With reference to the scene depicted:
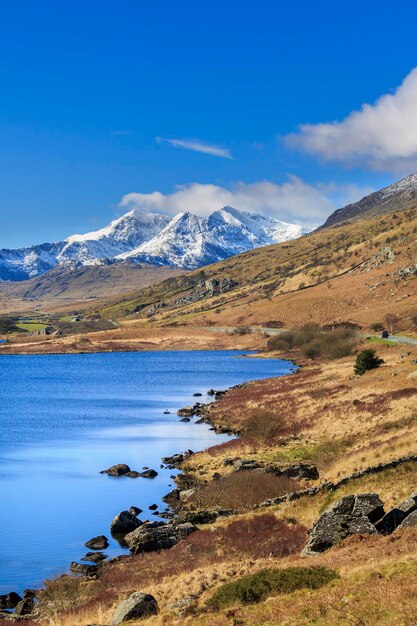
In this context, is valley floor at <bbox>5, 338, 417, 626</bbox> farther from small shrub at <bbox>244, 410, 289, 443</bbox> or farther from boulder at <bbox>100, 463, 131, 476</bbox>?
boulder at <bbox>100, 463, 131, 476</bbox>

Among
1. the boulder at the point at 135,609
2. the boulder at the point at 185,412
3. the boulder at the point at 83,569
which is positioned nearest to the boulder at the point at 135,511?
the boulder at the point at 83,569

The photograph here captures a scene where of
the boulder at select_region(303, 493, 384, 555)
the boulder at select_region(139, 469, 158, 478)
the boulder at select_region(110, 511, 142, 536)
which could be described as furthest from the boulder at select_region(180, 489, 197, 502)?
the boulder at select_region(303, 493, 384, 555)

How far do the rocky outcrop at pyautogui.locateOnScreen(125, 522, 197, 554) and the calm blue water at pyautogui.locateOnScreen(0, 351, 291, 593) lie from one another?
1955 millimetres

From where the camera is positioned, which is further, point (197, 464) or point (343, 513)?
point (197, 464)

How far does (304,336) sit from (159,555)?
128691 mm

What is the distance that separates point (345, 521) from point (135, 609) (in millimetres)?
8081

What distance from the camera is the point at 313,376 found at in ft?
305

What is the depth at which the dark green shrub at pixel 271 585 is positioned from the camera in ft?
60.8

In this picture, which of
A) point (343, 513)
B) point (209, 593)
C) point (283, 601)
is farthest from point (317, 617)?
point (343, 513)

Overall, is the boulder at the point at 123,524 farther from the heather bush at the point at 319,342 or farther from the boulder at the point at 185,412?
the heather bush at the point at 319,342

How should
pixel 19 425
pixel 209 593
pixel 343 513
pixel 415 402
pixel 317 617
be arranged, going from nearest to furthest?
pixel 317 617
pixel 209 593
pixel 343 513
pixel 415 402
pixel 19 425

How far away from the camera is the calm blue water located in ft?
117

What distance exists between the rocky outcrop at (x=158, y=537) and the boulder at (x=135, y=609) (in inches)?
422

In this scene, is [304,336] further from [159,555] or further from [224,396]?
[159,555]
